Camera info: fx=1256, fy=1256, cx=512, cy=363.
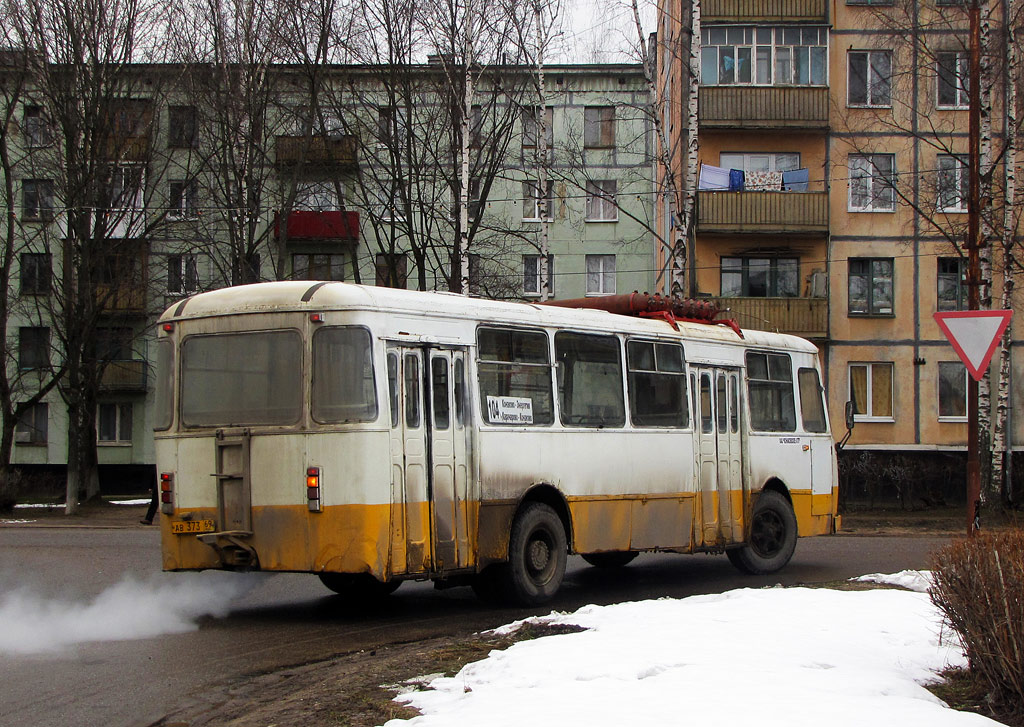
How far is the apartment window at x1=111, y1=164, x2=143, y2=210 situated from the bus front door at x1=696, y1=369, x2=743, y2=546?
2538 cm

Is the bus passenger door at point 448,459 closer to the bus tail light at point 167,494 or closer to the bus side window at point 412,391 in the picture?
the bus side window at point 412,391

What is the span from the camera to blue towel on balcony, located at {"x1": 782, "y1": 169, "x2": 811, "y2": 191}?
39.1 metres

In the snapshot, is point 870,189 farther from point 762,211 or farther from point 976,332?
point 976,332

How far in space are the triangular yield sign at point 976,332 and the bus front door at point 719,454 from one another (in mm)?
3036

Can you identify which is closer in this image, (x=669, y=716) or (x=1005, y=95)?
(x=669, y=716)

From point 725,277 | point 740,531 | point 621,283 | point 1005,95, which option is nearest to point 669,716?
point 740,531

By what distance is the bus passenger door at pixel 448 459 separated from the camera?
36.3ft

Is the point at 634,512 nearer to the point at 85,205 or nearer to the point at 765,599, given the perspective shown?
the point at 765,599

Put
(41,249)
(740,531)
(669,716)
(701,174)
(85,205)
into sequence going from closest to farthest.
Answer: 1. (669,716)
2. (740,531)
3. (85,205)
4. (701,174)
5. (41,249)

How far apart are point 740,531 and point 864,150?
90.6ft

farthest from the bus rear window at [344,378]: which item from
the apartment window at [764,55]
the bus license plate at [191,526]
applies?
the apartment window at [764,55]

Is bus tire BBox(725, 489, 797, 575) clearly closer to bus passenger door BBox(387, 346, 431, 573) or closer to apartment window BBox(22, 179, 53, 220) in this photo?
bus passenger door BBox(387, 346, 431, 573)

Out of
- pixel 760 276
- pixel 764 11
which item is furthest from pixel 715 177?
pixel 764 11

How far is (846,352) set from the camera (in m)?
39.8
